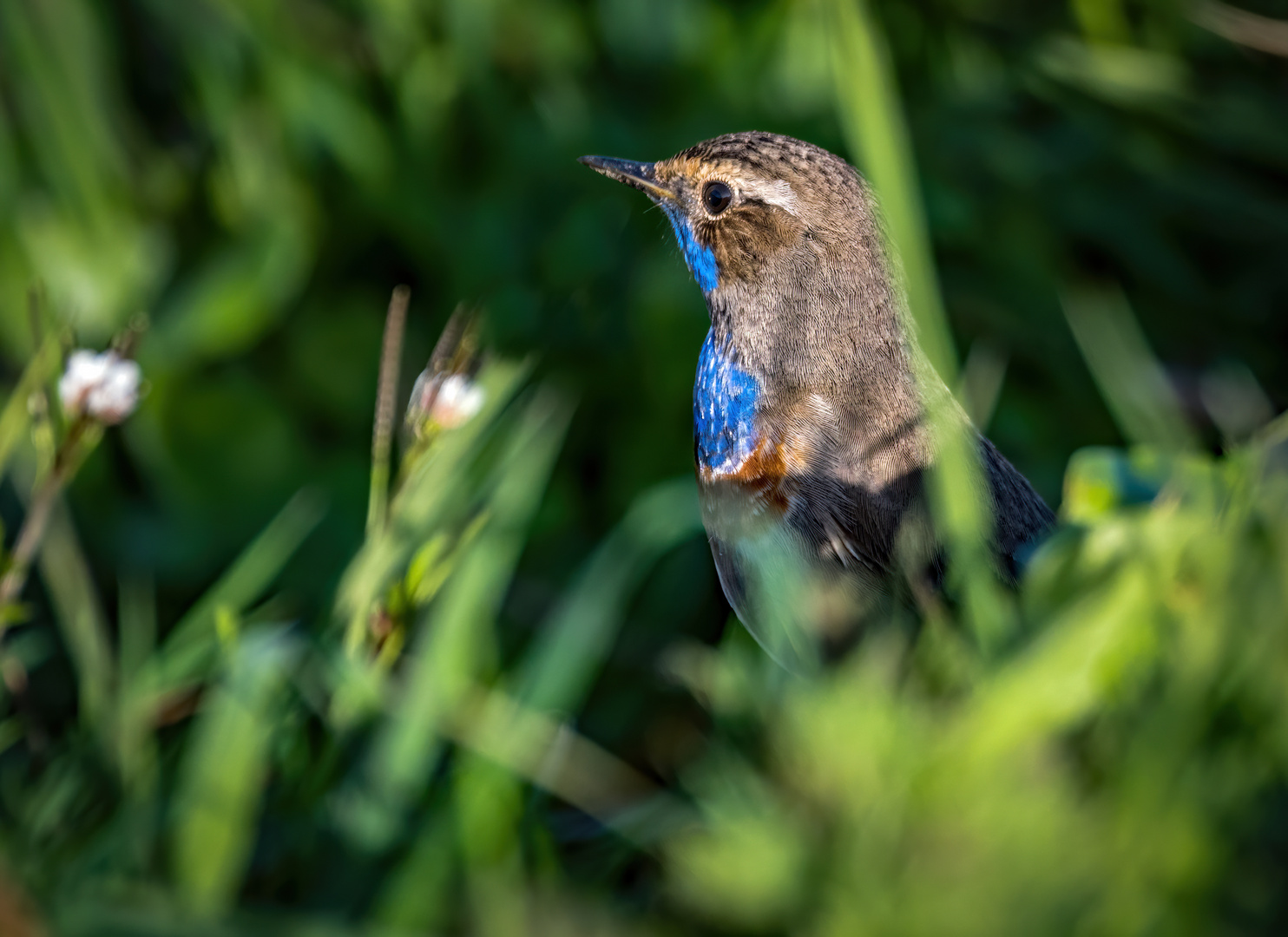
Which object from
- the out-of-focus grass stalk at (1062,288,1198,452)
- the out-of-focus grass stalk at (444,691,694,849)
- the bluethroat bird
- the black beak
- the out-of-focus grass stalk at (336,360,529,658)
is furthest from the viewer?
the black beak

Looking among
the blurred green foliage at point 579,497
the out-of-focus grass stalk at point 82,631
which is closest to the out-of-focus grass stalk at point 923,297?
the blurred green foliage at point 579,497

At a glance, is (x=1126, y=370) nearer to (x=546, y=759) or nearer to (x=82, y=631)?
(x=546, y=759)

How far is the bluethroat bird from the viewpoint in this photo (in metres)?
2.67

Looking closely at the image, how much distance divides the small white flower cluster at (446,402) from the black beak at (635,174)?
43.3 inches

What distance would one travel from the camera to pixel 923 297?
192 cm

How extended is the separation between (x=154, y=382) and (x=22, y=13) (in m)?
1.07

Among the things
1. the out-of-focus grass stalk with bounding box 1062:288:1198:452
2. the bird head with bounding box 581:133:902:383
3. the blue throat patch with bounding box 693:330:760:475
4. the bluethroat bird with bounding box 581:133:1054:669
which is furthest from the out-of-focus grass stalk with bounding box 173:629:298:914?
the out-of-focus grass stalk with bounding box 1062:288:1198:452

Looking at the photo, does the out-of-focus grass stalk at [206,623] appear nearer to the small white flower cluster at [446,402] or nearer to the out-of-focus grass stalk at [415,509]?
the out-of-focus grass stalk at [415,509]

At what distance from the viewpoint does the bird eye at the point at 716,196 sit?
3.08 m

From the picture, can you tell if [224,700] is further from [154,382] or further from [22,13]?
[22,13]

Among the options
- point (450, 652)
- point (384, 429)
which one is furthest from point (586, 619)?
point (384, 429)

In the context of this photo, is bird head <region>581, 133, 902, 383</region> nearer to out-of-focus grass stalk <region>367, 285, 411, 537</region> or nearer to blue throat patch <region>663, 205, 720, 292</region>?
blue throat patch <region>663, 205, 720, 292</region>

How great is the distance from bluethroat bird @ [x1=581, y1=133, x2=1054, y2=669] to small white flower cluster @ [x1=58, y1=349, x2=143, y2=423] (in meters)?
1.10

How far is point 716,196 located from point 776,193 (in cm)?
17
